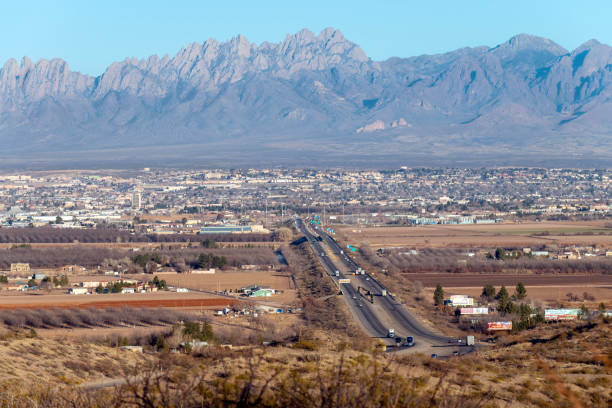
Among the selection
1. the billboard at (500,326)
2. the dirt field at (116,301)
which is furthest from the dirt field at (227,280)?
the billboard at (500,326)

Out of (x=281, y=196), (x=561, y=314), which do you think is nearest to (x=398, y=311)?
(x=561, y=314)

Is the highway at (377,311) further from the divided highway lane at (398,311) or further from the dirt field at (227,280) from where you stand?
the dirt field at (227,280)

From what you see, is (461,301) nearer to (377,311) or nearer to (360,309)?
(377,311)

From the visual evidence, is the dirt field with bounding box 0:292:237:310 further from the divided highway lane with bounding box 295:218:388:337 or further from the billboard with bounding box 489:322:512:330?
the billboard with bounding box 489:322:512:330

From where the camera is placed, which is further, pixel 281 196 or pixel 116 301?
pixel 281 196

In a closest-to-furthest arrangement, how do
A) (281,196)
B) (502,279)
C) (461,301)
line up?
(461,301)
(502,279)
(281,196)

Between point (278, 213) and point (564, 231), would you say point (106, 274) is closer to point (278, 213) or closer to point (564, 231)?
point (564, 231)

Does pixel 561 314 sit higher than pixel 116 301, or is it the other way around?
pixel 561 314

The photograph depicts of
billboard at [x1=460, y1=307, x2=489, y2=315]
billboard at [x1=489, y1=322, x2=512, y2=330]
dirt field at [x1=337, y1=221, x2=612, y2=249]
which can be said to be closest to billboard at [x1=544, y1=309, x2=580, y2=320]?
billboard at [x1=460, y1=307, x2=489, y2=315]
